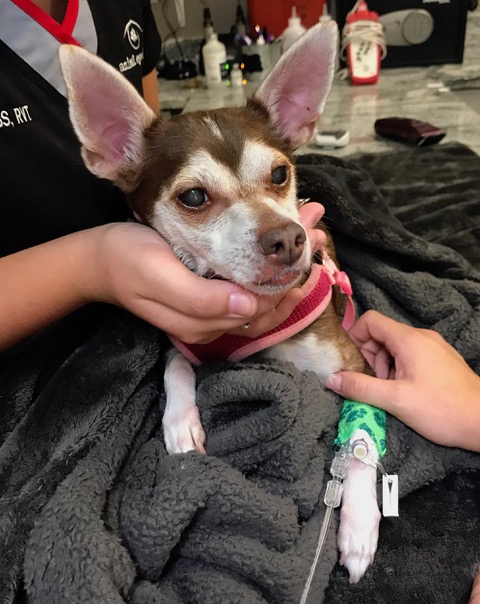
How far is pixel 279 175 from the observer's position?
4.09 feet

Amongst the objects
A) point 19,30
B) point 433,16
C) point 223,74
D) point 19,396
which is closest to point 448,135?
point 433,16

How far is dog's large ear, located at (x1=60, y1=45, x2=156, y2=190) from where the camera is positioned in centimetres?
101

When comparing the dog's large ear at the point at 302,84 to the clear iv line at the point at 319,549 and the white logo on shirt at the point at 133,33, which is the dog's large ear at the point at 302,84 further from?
the clear iv line at the point at 319,549

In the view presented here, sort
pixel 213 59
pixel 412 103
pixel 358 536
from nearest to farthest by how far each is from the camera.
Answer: pixel 358 536 < pixel 412 103 < pixel 213 59

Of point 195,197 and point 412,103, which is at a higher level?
point 195,197

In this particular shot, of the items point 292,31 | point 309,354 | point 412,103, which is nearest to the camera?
point 309,354

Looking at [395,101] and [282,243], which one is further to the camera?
[395,101]

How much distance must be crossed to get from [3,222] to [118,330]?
1.23ft

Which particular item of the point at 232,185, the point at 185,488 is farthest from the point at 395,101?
the point at 185,488

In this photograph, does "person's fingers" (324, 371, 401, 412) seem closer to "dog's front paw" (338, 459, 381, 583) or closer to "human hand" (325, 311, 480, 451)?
"human hand" (325, 311, 480, 451)

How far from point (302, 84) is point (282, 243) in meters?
0.52

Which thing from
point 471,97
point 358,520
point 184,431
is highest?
point 184,431

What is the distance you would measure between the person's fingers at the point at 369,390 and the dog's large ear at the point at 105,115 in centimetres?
67

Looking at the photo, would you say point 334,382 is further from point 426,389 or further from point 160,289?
point 160,289
